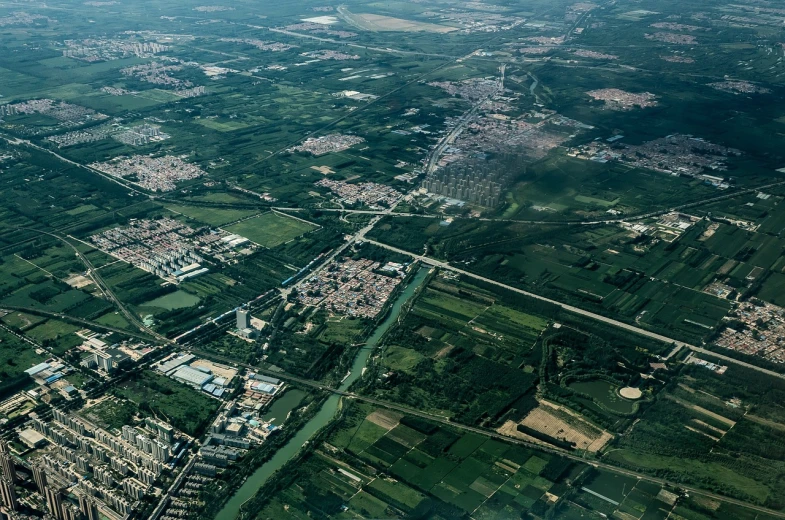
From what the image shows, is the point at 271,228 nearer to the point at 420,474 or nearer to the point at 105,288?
the point at 105,288

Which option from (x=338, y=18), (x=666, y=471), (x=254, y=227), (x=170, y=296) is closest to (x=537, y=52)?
(x=338, y=18)

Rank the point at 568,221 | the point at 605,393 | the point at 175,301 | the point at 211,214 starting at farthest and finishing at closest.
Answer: the point at 211,214 < the point at 568,221 < the point at 175,301 < the point at 605,393

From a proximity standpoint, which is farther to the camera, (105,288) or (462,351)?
(105,288)

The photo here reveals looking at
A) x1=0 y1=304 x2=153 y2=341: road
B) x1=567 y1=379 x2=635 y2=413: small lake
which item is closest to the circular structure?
x1=567 y1=379 x2=635 y2=413: small lake

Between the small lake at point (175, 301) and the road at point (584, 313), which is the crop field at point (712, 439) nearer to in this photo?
the road at point (584, 313)

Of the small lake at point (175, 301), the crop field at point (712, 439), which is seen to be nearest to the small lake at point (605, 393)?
the crop field at point (712, 439)

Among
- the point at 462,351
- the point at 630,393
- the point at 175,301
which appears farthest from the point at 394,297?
the point at 630,393

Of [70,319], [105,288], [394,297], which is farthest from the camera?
[105,288]
